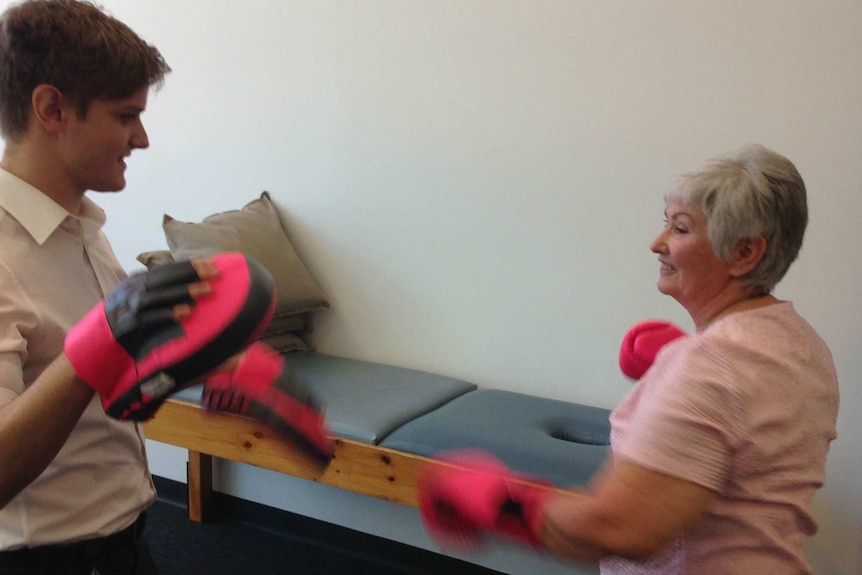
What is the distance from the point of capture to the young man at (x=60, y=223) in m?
1.04

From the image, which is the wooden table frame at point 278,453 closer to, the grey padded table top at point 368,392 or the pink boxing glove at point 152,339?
the grey padded table top at point 368,392

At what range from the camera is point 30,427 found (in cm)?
87

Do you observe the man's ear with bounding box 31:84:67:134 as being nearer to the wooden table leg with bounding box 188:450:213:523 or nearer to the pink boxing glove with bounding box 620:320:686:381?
the pink boxing glove with bounding box 620:320:686:381

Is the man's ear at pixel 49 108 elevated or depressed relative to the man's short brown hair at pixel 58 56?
depressed

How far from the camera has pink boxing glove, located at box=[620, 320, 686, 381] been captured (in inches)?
62.9

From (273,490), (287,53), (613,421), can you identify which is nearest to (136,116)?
(613,421)

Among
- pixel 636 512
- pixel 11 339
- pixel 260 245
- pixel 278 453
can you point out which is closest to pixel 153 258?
pixel 260 245

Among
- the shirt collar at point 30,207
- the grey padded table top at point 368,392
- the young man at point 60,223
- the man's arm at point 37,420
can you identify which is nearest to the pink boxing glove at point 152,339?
the man's arm at point 37,420

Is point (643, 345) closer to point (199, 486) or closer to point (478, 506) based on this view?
point (478, 506)

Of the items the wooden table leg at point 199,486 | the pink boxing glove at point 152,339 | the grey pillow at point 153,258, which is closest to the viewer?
the pink boxing glove at point 152,339

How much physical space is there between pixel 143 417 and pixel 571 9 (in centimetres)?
193

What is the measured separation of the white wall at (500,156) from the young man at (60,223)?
4.90ft

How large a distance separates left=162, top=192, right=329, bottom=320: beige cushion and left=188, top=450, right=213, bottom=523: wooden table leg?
656 mm

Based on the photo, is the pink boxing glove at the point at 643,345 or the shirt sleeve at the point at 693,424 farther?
the pink boxing glove at the point at 643,345
